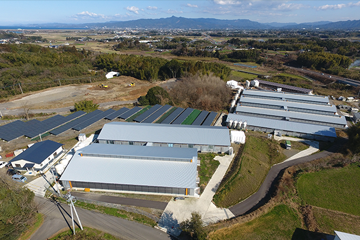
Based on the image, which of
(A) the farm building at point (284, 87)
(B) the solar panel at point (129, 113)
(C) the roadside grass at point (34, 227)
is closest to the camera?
(C) the roadside grass at point (34, 227)

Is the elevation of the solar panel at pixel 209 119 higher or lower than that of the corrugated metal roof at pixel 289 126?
lower

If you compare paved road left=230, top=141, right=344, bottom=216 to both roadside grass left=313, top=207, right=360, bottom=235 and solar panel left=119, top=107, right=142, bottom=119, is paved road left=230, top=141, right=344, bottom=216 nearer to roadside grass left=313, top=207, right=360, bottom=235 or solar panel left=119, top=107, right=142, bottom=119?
roadside grass left=313, top=207, right=360, bottom=235

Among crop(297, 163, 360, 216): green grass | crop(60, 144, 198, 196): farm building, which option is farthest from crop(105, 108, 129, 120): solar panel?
crop(297, 163, 360, 216): green grass

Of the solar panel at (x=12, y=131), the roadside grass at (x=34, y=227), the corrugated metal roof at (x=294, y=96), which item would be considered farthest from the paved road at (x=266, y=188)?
the solar panel at (x=12, y=131)

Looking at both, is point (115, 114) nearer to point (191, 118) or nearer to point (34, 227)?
point (191, 118)

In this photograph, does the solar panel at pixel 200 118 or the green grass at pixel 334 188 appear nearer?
the green grass at pixel 334 188

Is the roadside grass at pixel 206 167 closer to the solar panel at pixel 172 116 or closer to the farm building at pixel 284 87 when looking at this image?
the solar panel at pixel 172 116

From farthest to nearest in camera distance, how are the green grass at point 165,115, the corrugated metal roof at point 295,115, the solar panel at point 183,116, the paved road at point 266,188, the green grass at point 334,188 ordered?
the green grass at point 165,115
the solar panel at point 183,116
the corrugated metal roof at point 295,115
the green grass at point 334,188
the paved road at point 266,188
